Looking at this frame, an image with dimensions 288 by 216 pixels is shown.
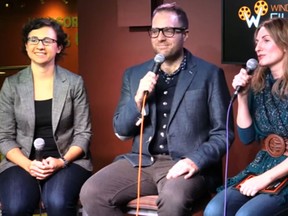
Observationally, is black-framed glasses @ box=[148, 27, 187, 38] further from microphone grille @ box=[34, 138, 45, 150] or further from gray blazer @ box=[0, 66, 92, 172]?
microphone grille @ box=[34, 138, 45, 150]

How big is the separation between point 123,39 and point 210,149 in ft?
4.70

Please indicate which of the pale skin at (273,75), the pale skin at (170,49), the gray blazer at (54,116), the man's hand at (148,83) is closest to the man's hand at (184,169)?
the pale skin at (170,49)

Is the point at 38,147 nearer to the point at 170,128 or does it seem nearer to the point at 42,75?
the point at 42,75

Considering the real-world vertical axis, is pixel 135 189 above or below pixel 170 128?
below

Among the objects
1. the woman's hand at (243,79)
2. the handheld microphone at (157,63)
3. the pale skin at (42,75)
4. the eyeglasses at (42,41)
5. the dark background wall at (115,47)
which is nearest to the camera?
the woman's hand at (243,79)

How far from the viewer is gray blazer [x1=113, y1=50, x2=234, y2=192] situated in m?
2.69

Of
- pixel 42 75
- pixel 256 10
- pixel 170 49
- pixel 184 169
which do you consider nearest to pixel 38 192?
pixel 42 75

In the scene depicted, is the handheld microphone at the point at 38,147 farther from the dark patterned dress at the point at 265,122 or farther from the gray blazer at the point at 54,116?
the dark patterned dress at the point at 265,122

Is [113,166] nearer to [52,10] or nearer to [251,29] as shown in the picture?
[251,29]

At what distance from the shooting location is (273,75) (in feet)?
8.50

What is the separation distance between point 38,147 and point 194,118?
0.81 m

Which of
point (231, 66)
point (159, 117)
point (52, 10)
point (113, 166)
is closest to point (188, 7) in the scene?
point (231, 66)

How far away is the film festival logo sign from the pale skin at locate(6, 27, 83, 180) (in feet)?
3.63

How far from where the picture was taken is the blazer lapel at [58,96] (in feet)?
9.65
